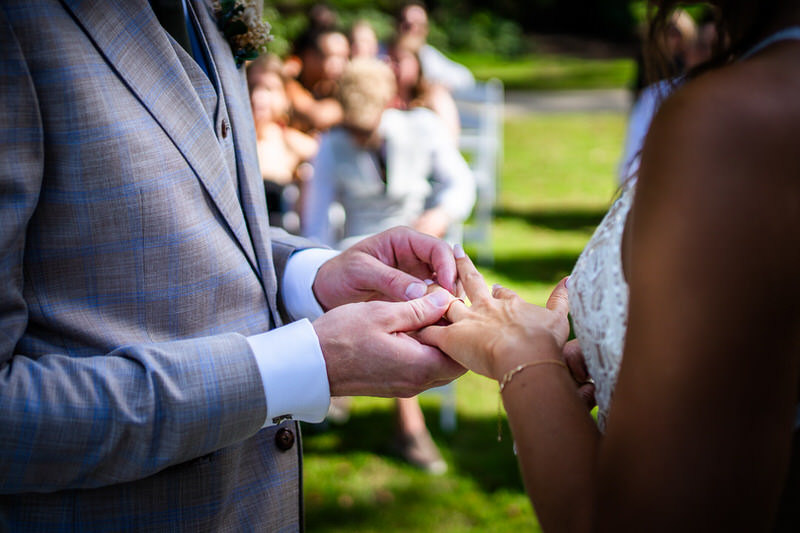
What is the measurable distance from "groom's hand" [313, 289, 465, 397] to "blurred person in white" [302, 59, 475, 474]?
3.25 metres

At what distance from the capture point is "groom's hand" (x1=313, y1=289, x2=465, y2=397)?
157 cm

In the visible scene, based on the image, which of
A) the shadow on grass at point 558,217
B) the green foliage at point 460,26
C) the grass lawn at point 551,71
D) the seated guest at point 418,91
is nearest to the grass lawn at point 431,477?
the shadow on grass at point 558,217

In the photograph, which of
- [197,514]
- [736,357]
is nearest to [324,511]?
[197,514]

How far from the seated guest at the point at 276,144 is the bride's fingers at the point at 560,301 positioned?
441 cm

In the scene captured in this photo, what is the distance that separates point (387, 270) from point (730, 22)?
101cm

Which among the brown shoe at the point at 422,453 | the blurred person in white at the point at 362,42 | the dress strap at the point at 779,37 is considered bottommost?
the brown shoe at the point at 422,453

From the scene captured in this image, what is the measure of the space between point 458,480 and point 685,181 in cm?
385

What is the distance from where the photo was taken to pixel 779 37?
43.7 inches

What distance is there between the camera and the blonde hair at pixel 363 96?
16.1 ft

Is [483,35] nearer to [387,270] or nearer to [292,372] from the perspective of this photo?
[387,270]

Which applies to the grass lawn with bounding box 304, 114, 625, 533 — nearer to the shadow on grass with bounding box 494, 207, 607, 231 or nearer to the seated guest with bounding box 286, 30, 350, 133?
the shadow on grass with bounding box 494, 207, 607, 231

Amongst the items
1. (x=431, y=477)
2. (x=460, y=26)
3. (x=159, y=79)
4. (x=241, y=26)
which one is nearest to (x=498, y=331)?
(x=159, y=79)

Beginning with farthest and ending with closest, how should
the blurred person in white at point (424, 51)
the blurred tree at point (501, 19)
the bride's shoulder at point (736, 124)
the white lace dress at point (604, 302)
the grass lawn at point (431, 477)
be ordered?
the blurred tree at point (501, 19) → the blurred person in white at point (424, 51) → the grass lawn at point (431, 477) → the white lace dress at point (604, 302) → the bride's shoulder at point (736, 124)

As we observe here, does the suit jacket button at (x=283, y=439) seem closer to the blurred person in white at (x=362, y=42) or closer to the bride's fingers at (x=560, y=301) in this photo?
the bride's fingers at (x=560, y=301)
